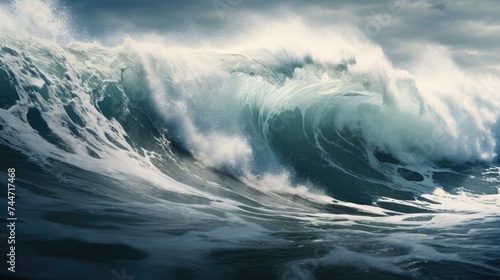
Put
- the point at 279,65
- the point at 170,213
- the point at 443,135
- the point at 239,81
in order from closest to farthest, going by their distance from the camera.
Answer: the point at 170,213 < the point at 239,81 < the point at 279,65 < the point at 443,135

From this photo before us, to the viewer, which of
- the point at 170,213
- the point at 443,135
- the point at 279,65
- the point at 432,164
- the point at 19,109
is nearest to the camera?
the point at 170,213

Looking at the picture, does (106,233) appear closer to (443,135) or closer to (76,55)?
(76,55)

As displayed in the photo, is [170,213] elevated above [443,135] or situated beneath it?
situated beneath

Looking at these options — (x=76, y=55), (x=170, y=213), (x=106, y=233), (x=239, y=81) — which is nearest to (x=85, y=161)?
(x=170, y=213)

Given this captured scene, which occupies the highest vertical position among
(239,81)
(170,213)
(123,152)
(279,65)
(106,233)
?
(279,65)

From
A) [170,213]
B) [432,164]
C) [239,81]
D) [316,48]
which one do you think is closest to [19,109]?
[170,213]

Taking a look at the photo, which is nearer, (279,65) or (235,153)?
(235,153)
